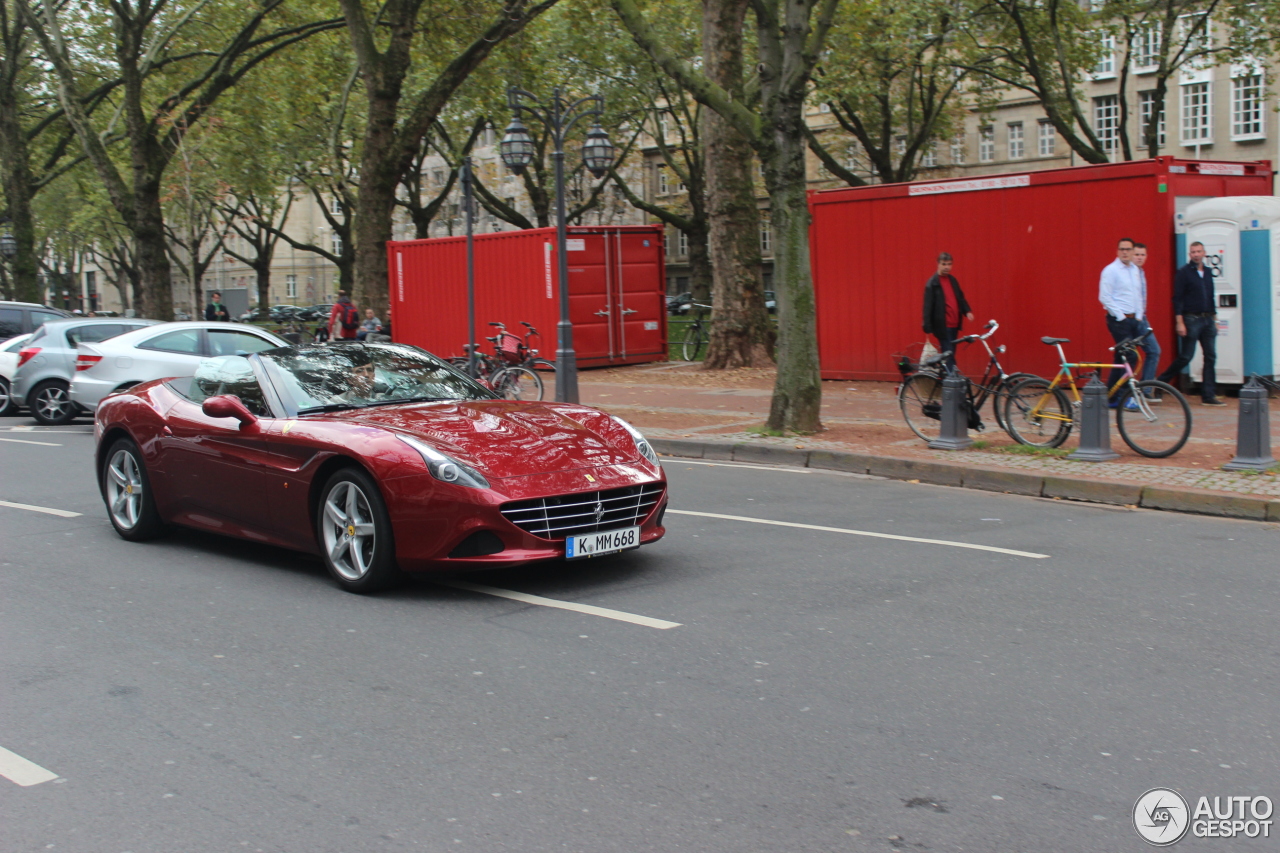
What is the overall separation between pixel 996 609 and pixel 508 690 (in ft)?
8.60

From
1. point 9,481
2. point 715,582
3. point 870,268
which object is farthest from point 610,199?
point 715,582

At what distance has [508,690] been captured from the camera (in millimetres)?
4914

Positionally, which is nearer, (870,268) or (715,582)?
(715,582)

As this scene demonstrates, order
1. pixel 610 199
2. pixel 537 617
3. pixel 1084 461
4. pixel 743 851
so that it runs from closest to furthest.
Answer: pixel 743 851 → pixel 537 617 → pixel 1084 461 → pixel 610 199

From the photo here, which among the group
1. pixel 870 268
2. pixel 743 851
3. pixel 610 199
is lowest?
pixel 743 851

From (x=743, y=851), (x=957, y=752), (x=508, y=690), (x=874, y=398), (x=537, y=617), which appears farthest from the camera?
(x=874, y=398)

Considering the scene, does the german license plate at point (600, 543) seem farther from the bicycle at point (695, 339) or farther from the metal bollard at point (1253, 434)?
the bicycle at point (695, 339)

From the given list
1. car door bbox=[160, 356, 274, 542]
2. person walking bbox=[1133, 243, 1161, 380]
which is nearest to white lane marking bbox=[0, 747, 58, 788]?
car door bbox=[160, 356, 274, 542]

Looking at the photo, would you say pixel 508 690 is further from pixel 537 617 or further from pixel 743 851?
pixel 743 851

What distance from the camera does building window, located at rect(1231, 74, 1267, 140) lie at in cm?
4519

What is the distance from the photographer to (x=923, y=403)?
12484 mm

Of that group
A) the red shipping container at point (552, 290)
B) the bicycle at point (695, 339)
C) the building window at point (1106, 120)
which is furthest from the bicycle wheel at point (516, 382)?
the building window at point (1106, 120)

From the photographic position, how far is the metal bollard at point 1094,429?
1066 cm

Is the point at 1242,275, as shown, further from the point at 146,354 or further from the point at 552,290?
the point at 146,354
